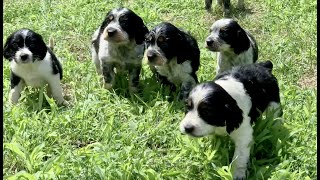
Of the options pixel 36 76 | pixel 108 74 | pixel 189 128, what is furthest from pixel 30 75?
pixel 189 128

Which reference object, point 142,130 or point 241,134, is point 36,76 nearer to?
point 142,130

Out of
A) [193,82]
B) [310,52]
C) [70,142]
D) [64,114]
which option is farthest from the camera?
[310,52]

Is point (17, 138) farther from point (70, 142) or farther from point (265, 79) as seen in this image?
point (265, 79)

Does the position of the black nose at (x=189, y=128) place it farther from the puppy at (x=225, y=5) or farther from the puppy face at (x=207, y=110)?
the puppy at (x=225, y=5)

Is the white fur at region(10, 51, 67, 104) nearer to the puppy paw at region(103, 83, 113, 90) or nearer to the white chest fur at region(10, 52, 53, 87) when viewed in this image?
the white chest fur at region(10, 52, 53, 87)

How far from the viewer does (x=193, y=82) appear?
5684 millimetres

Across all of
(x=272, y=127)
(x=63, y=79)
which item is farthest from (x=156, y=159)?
(x=63, y=79)

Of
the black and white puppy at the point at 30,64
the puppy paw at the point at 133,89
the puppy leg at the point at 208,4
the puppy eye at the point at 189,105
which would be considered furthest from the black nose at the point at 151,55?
the puppy leg at the point at 208,4

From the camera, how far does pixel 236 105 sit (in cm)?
416

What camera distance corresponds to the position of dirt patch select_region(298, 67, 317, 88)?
6141 mm

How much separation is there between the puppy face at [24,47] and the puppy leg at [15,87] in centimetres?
32

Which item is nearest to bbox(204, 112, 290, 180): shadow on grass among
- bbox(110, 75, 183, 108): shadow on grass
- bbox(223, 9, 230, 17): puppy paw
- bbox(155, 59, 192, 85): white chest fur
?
bbox(110, 75, 183, 108): shadow on grass

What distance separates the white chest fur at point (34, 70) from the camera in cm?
537

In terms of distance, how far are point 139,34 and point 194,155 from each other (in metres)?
1.75
